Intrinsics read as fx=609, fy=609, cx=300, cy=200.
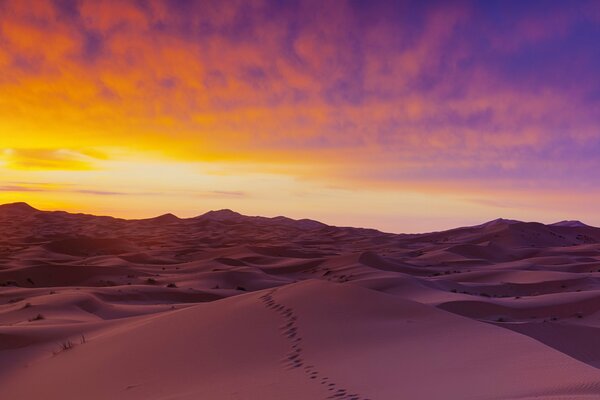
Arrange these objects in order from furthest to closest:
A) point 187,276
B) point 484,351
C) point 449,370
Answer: point 187,276
point 484,351
point 449,370

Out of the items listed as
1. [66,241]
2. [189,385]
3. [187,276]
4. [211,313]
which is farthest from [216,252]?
[189,385]

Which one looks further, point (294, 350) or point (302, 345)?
point (302, 345)

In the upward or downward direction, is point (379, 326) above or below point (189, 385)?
above

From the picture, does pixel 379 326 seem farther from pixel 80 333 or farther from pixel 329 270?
pixel 329 270

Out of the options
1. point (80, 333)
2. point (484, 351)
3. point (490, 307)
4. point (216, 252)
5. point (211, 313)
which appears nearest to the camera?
point (484, 351)

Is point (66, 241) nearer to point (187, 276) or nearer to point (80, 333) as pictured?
point (187, 276)

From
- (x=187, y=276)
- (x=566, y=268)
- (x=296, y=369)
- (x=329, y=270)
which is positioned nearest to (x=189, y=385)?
(x=296, y=369)

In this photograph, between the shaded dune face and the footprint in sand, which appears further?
the shaded dune face

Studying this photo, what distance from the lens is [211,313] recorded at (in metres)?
9.98

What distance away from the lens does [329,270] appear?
92.3ft

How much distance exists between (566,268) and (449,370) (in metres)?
24.4

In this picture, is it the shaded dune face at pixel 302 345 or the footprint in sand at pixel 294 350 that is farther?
the shaded dune face at pixel 302 345

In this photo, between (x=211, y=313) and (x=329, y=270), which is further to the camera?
(x=329, y=270)

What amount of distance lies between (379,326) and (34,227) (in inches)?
2801
